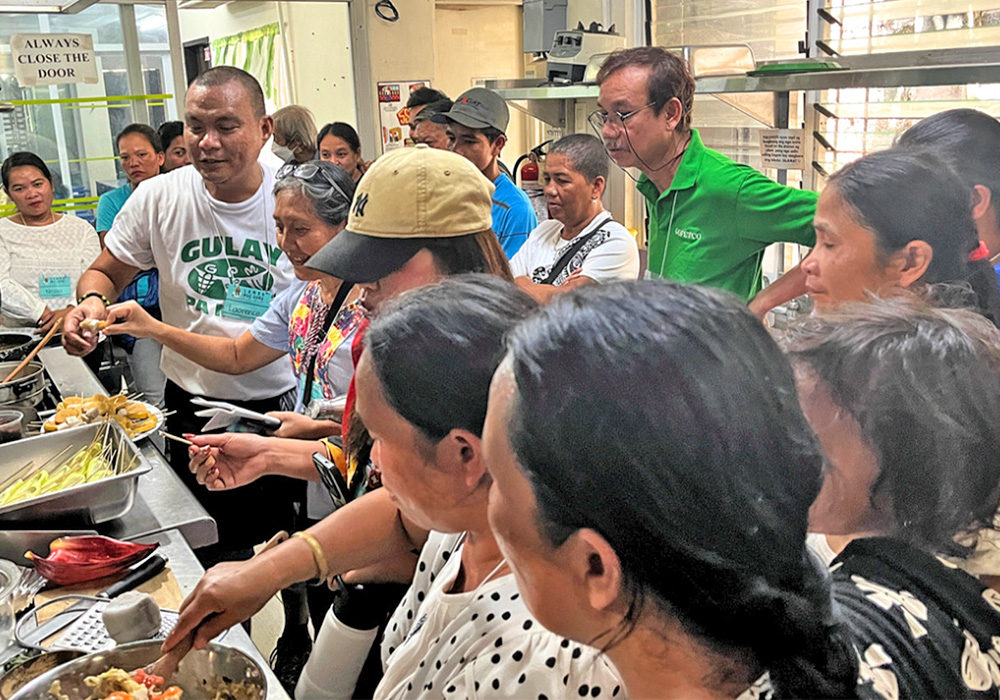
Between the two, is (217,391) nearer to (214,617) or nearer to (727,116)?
(214,617)

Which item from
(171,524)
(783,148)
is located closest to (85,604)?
(171,524)

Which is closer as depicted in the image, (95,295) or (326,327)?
(326,327)

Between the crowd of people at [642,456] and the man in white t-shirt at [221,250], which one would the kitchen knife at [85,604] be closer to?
the crowd of people at [642,456]

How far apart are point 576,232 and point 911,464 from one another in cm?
209

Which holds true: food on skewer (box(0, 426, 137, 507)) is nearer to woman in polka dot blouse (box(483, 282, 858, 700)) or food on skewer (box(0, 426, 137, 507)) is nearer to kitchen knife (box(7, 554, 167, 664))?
kitchen knife (box(7, 554, 167, 664))

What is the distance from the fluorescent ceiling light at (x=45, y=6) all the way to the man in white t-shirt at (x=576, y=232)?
2055 mm

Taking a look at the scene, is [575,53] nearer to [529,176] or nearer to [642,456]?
[529,176]

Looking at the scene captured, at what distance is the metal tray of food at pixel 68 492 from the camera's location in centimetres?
169

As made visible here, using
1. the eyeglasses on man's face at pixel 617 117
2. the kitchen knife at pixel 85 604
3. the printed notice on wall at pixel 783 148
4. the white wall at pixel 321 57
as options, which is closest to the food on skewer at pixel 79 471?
the kitchen knife at pixel 85 604

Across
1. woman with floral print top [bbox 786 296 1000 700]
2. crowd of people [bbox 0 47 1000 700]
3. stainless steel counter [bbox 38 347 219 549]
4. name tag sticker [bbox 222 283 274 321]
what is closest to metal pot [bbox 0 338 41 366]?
name tag sticker [bbox 222 283 274 321]

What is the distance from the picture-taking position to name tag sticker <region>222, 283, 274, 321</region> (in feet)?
8.74

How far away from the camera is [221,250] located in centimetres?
269

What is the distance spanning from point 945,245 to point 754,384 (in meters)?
1.17

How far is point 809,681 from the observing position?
0.62m
